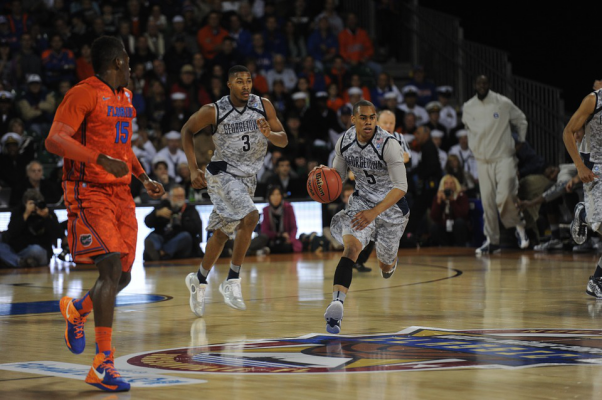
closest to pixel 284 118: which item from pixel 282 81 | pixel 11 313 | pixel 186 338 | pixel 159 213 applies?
pixel 282 81

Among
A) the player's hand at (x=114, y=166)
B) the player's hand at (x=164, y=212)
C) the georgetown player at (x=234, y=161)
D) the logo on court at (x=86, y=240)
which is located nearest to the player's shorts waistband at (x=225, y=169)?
the georgetown player at (x=234, y=161)

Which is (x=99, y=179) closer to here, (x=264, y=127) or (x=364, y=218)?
(x=364, y=218)

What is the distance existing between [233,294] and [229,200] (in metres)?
0.82

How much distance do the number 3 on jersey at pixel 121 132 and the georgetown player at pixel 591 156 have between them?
429cm

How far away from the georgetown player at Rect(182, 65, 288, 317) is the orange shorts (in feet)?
9.39

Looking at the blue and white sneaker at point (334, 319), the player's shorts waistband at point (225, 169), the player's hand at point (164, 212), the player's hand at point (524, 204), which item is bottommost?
the blue and white sneaker at point (334, 319)

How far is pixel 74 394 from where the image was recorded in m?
4.65

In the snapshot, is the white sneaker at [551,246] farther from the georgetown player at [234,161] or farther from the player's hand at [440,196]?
the georgetown player at [234,161]

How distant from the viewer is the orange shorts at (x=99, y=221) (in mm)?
5145

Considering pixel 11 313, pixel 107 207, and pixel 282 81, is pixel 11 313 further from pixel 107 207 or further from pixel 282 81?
pixel 282 81

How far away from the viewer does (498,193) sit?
14.2m

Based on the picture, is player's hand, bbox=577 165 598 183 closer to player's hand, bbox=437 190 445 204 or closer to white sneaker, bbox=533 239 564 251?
white sneaker, bbox=533 239 564 251

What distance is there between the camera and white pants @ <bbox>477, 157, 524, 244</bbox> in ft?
46.2

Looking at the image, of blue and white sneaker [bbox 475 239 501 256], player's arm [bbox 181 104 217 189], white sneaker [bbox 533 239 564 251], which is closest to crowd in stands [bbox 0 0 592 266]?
white sneaker [bbox 533 239 564 251]
